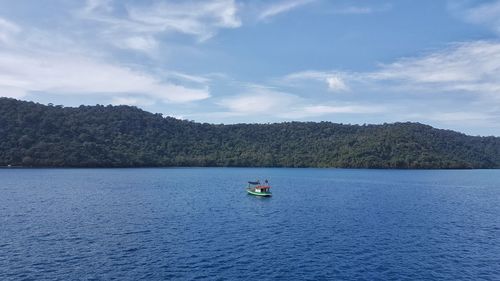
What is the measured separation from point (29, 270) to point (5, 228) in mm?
25141

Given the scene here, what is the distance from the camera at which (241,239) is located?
64688mm

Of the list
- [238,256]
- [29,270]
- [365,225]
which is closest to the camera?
[29,270]

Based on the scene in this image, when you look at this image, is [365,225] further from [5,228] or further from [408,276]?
[5,228]

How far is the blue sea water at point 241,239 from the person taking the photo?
48656mm

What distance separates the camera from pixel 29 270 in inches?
1841

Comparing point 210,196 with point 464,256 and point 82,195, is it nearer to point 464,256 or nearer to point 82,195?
point 82,195

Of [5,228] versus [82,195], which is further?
[82,195]

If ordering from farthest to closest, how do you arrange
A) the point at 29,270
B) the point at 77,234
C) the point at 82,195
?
the point at 82,195
the point at 77,234
the point at 29,270

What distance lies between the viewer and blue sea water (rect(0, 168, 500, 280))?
48656mm

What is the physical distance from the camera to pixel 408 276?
48.1m

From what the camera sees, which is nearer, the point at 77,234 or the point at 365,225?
the point at 77,234

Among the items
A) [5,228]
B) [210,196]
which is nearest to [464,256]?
[5,228]

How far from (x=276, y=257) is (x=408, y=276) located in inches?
625

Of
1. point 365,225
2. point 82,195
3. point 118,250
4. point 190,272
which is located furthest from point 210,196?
point 190,272
